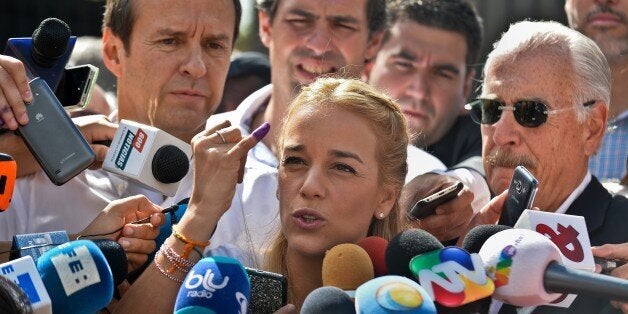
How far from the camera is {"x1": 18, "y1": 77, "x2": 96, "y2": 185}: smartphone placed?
4.03 metres

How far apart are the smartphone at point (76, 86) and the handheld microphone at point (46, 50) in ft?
0.27

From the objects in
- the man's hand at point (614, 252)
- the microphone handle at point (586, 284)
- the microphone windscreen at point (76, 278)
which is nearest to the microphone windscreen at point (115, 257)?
the microphone windscreen at point (76, 278)

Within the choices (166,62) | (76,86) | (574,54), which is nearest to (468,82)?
(574,54)

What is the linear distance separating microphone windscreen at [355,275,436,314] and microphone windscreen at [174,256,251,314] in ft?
1.47

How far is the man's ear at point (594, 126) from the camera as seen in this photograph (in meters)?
4.59

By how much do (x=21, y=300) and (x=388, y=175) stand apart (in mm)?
1461

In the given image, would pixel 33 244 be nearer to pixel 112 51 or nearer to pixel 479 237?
pixel 479 237

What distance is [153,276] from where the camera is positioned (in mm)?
3770

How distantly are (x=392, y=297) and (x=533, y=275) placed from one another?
40 cm

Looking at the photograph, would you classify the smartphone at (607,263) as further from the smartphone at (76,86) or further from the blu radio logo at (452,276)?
the smartphone at (76,86)

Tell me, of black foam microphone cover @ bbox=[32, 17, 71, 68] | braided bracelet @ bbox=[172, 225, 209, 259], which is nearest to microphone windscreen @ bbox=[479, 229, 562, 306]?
braided bracelet @ bbox=[172, 225, 209, 259]

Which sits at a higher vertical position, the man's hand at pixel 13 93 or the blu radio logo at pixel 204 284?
the man's hand at pixel 13 93

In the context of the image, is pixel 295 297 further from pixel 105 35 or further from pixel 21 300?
pixel 105 35

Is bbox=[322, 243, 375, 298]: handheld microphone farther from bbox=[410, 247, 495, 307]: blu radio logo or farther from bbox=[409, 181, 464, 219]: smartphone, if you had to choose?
bbox=[409, 181, 464, 219]: smartphone
